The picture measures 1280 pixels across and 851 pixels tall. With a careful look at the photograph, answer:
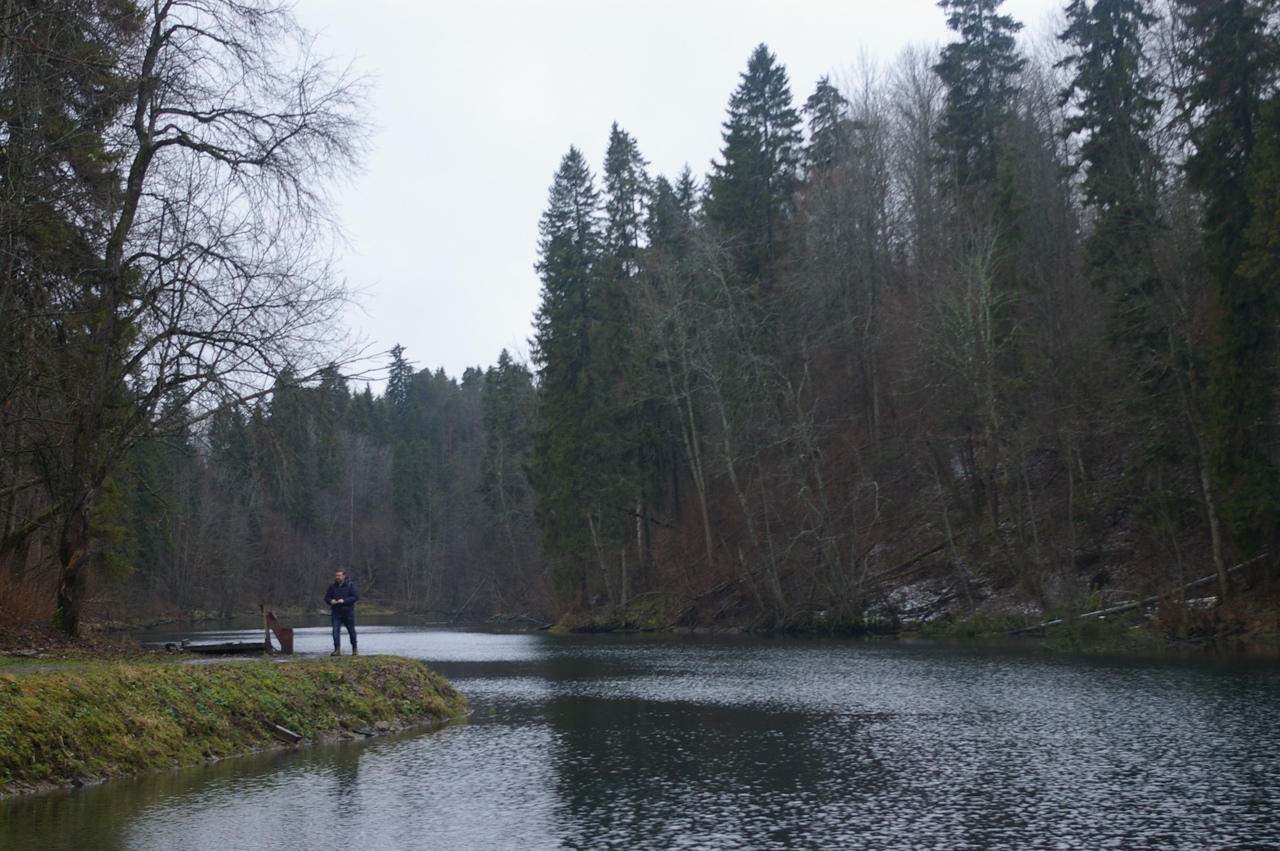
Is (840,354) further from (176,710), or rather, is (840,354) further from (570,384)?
(176,710)

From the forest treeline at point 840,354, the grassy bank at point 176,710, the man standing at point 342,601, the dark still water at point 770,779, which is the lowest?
the dark still water at point 770,779

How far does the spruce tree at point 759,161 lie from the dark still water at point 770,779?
38.8 m

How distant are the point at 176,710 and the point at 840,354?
44769mm

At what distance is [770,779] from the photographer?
12.4 metres

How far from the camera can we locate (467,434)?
13962 centimetres

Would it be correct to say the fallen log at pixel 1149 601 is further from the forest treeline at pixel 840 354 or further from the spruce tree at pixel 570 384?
the spruce tree at pixel 570 384

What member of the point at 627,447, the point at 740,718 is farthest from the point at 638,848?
the point at 627,447

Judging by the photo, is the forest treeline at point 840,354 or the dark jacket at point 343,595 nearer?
the forest treeline at point 840,354

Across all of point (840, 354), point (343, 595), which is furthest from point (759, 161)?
point (343, 595)

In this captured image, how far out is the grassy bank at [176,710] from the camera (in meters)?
12.1

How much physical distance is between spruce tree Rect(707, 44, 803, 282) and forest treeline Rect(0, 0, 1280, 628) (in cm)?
17

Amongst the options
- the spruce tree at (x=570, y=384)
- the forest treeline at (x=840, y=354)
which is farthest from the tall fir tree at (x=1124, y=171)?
the spruce tree at (x=570, y=384)

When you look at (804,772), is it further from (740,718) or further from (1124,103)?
(1124,103)

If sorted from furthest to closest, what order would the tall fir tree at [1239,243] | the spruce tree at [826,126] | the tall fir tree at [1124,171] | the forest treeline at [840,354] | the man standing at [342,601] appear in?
the spruce tree at [826,126], the tall fir tree at [1124,171], the tall fir tree at [1239,243], the man standing at [342,601], the forest treeline at [840,354]
